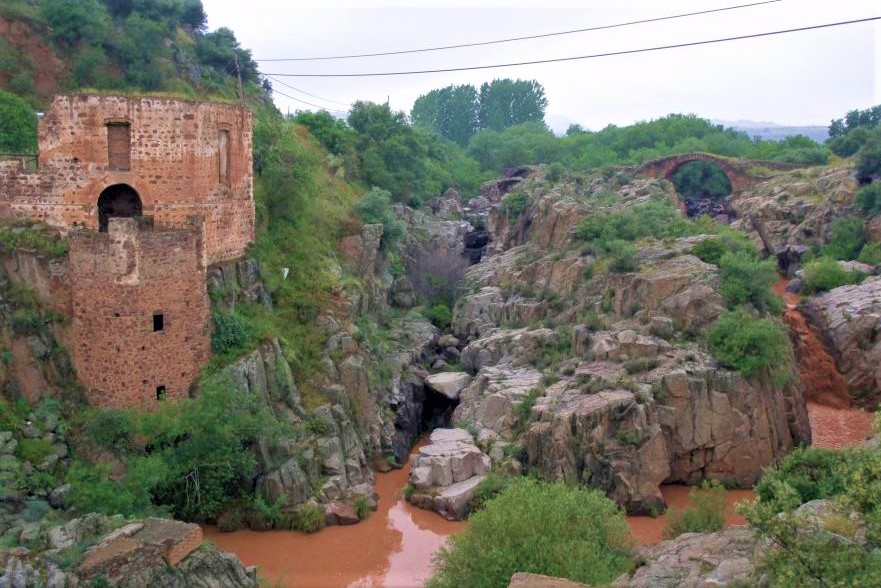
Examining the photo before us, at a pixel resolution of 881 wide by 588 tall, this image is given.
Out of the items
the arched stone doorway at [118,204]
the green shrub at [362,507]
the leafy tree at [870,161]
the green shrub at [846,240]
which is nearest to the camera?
the green shrub at [362,507]

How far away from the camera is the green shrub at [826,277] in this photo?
135 ft

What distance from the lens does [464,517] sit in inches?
→ 911

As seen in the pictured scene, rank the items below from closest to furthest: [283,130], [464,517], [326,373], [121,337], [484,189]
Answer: [121,337] → [464,517] → [326,373] → [283,130] → [484,189]

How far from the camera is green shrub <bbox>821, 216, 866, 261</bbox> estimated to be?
46188 millimetres

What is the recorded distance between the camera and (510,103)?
99.9 meters

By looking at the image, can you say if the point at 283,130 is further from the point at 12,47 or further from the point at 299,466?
the point at 299,466

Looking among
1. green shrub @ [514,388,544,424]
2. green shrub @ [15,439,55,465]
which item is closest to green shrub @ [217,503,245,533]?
green shrub @ [15,439,55,465]

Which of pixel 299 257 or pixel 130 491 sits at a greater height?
pixel 299 257

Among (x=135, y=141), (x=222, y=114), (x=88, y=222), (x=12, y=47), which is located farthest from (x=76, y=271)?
(x=12, y=47)

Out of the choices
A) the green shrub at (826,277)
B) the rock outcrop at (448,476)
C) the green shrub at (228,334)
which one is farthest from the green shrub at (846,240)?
the green shrub at (228,334)

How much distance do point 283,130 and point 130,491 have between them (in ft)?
67.8

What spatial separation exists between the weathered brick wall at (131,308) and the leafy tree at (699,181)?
53186 millimetres

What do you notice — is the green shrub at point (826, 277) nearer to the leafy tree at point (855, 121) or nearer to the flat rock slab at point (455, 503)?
the flat rock slab at point (455, 503)

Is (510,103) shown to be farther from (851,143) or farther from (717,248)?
(717,248)
